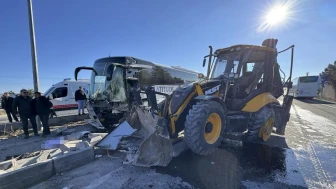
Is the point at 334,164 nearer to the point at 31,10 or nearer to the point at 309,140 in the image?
the point at 309,140

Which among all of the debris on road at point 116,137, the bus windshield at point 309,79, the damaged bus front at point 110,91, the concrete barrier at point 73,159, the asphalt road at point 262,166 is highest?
the bus windshield at point 309,79

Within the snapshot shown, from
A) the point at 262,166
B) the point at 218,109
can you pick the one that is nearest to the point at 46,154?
the point at 218,109

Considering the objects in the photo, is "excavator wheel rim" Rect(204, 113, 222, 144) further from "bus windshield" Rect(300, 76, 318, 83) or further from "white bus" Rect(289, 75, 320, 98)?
"bus windshield" Rect(300, 76, 318, 83)

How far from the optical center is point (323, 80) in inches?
1449

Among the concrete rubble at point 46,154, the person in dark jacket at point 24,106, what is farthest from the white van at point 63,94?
the concrete rubble at point 46,154

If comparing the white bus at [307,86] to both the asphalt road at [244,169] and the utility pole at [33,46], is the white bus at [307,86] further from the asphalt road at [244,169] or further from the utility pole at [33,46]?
the utility pole at [33,46]

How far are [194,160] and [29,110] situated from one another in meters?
6.04

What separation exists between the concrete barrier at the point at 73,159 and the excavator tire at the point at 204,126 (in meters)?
2.25

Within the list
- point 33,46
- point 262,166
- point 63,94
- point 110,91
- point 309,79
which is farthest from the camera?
point 309,79

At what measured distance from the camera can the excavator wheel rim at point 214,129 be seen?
14.1ft

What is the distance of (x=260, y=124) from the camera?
5.25m

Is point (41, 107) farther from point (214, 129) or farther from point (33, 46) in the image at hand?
point (214, 129)

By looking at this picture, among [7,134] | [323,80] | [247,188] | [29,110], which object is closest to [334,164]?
[247,188]

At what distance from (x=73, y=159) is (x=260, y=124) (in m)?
4.88
